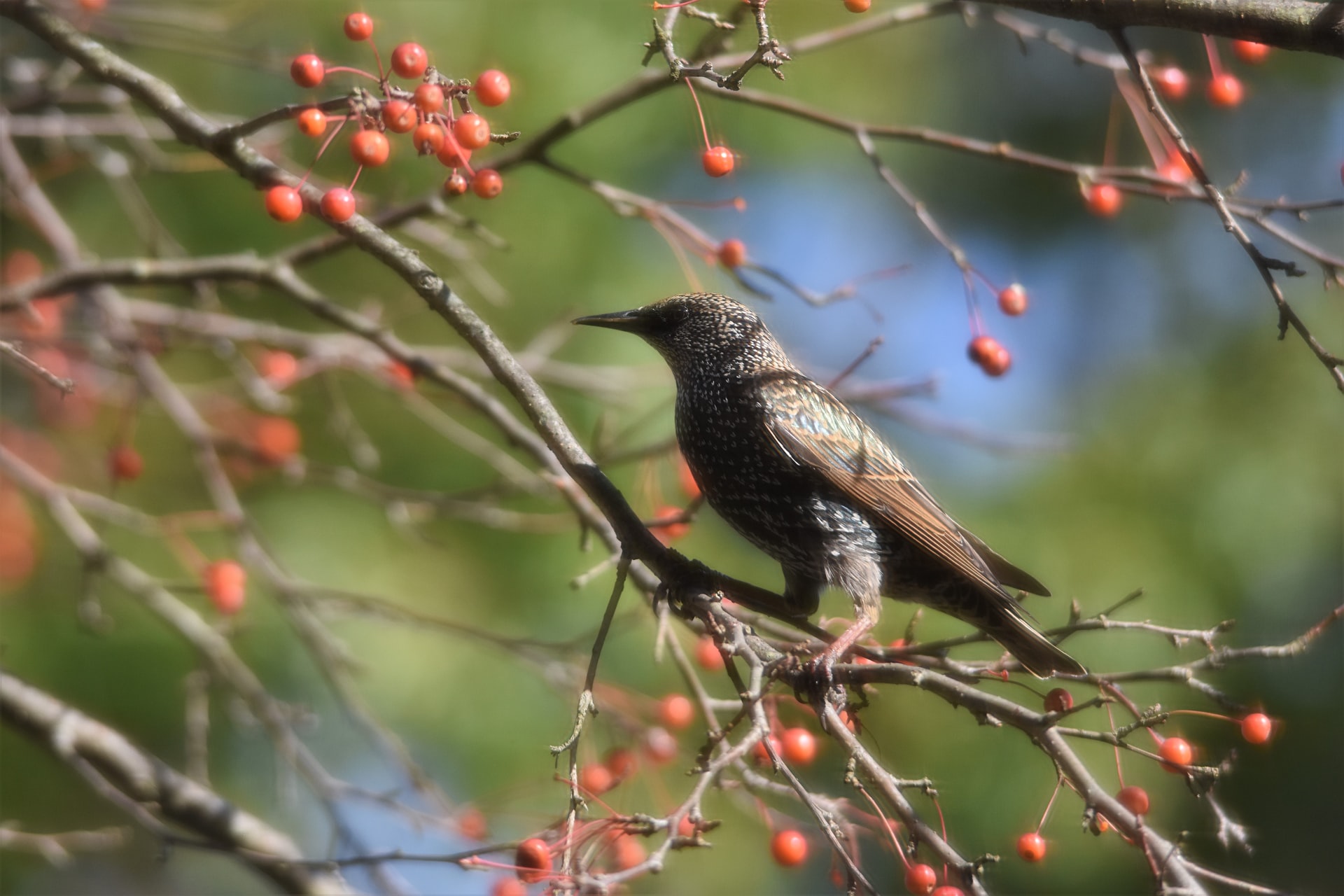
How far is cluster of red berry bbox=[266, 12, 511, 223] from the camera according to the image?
1.83 m

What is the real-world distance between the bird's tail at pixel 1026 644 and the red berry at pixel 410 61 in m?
1.65

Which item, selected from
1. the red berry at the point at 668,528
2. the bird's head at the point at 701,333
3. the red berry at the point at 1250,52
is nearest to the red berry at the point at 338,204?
the red berry at the point at 668,528

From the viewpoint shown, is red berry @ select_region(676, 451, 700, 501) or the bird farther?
red berry @ select_region(676, 451, 700, 501)

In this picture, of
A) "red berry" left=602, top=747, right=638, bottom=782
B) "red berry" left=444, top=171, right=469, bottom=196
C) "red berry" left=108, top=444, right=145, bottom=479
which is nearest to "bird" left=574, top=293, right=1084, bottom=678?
"red berry" left=602, top=747, right=638, bottom=782

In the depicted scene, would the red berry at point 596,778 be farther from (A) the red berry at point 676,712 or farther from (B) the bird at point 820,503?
(B) the bird at point 820,503

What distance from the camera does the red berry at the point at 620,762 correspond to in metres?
2.71

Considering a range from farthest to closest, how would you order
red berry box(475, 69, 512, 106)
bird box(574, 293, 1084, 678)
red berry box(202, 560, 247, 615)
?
red berry box(202, 560, 247, 615)
bird box(574, 293, 1084, 678)
red berry box(475, 69, 512, 106)

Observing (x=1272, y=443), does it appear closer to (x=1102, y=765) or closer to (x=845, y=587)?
(x=1102, y=765)

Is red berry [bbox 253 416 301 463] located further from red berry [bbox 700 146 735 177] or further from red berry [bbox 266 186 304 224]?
red berry [bbox 700 146 735 177]

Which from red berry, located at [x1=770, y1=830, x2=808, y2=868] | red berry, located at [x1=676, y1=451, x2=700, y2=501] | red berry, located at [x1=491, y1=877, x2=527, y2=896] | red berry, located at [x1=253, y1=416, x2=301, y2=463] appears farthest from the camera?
red berry, located at [x1=253, y1=416, x2=301, y2=463]

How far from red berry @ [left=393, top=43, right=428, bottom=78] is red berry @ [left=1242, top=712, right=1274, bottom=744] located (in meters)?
1.75

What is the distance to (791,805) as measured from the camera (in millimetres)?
4578

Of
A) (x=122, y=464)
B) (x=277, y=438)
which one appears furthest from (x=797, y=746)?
(x=277, y=438)

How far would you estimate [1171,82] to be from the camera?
2664 millimetres
